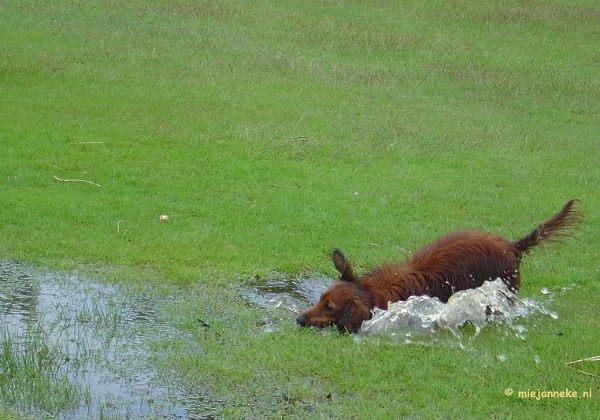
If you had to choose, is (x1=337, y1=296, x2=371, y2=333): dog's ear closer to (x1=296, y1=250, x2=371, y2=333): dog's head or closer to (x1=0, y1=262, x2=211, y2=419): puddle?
(x1=296, y1=250, x2=371, y2=333): dog's head

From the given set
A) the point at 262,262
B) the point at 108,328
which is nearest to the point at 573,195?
the point at 262,262

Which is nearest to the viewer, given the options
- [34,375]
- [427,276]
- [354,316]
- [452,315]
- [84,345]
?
[34,375]

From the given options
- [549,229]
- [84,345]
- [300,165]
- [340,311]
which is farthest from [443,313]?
[300,165]

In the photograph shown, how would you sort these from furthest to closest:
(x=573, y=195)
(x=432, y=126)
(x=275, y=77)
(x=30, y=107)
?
(x=275, y=77) < (x=432, y=126) < (x=30, y=107) < (x=573, y=195)

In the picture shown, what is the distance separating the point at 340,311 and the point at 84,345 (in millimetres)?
2117

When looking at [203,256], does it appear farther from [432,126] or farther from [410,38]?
[410,38]

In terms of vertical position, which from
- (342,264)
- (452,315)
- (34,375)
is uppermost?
(342,264)

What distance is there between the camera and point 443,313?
7.81 metres

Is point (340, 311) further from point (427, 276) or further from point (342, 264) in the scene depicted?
point (427, 276)

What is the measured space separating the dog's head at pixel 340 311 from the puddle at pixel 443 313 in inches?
3.6

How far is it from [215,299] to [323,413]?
247 centimetres

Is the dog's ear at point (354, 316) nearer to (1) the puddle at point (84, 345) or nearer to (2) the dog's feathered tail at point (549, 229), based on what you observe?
(1) the puddle at point (84, 345)

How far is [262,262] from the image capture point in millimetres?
9320

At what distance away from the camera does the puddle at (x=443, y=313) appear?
759 centimetres
